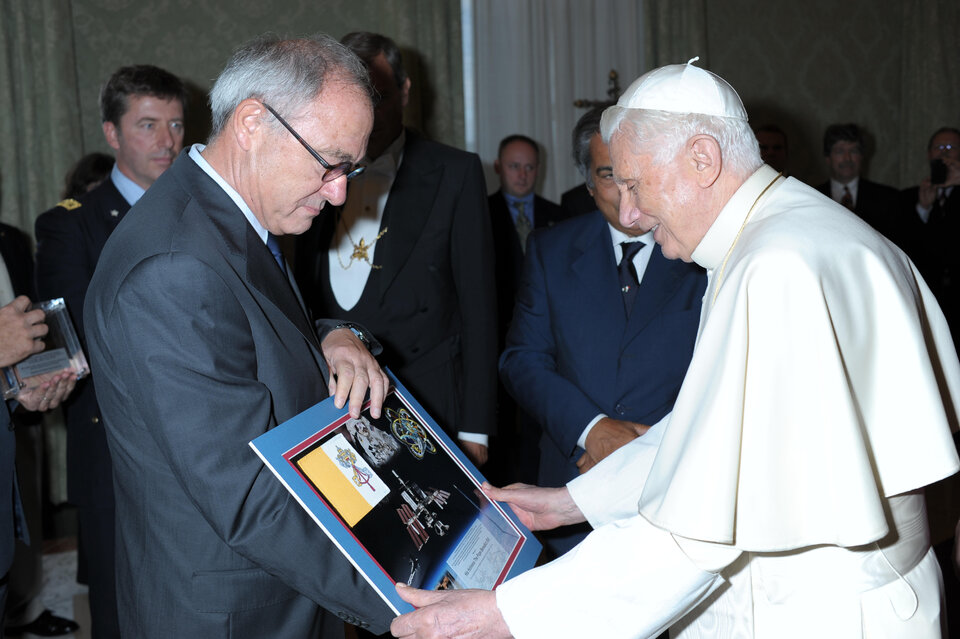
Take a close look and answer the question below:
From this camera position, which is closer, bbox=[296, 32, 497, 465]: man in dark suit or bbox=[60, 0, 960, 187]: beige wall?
bbox=[296, 32, 497, 465]: man in dark suit

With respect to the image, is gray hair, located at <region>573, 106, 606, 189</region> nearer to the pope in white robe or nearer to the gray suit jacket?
the pope in white robe

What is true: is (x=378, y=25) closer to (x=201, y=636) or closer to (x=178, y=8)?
(x=178, y=8)

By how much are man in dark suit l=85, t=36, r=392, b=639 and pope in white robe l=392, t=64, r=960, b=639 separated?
0.29 m

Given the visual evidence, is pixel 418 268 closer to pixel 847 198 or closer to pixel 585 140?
pixel 585 140

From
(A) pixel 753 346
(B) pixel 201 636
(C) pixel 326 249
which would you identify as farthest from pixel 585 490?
(C) pixel 326 249

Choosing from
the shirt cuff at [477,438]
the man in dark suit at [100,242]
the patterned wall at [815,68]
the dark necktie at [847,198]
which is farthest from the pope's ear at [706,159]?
the patterned wall at [815,68]

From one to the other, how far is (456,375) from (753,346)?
1819mm

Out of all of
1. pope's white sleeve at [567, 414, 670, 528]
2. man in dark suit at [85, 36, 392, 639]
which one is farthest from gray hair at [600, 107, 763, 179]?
pope's white sleeve at [567, 414, 670, 528]

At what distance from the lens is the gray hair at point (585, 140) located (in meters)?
2.83

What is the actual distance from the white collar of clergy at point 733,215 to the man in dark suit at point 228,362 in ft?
2.43

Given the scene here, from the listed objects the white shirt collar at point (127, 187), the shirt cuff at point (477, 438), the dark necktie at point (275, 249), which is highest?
the white shirt collar at point (127, 187)

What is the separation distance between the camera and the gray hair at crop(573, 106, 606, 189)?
9.29ft

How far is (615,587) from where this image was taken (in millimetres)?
1569

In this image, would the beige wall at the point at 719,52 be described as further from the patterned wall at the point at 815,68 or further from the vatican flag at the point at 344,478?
A: the vatican flag at the point at 344,478
